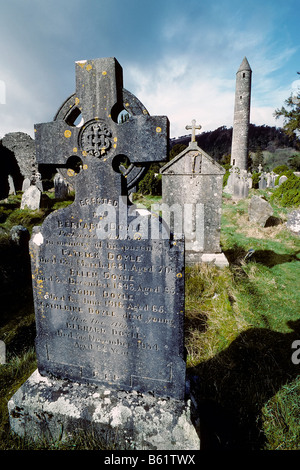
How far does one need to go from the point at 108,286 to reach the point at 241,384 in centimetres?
186

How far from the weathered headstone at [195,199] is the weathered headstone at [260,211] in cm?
390

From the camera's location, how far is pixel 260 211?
28.7ft

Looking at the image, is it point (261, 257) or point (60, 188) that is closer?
point (261, 257)

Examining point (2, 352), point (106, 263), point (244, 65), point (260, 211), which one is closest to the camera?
point (106, 263)

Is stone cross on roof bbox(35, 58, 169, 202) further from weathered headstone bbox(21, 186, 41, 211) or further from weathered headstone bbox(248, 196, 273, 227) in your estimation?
weathered headstone bbox(21, 186, 41, 211)

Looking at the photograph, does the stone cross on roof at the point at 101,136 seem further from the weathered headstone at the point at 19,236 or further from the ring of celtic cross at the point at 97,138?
the weathered headstone at the point at 19,236

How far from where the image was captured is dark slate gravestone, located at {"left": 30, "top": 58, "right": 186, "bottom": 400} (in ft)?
5.76

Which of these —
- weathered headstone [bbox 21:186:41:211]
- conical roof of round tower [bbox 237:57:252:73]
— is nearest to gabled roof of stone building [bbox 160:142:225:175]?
weathered headstone [bbox 21:186:41:211]

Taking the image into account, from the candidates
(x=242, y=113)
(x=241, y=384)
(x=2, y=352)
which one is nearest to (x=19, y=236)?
(x=2, y=352)

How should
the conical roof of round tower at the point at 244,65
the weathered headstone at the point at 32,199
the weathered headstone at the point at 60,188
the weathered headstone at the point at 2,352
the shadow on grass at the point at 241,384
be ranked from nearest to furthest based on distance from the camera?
1. the shadow on grass at the point at 241,384
2. the weathered headstone at the point at 2,352
3. the weathered headstone at the point at 32,199
4. the weathered headstone at the point at 60,188
5. the conical roof of round tower at the point at 244,65

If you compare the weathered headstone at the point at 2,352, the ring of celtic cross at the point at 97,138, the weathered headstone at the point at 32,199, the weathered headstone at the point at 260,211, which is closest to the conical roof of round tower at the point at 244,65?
the weathered headstone at the point at 260,211

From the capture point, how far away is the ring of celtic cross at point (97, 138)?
5.84 feet

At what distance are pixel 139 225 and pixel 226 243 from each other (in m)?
6.15

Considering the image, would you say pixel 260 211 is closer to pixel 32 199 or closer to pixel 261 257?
pixel 261 257
